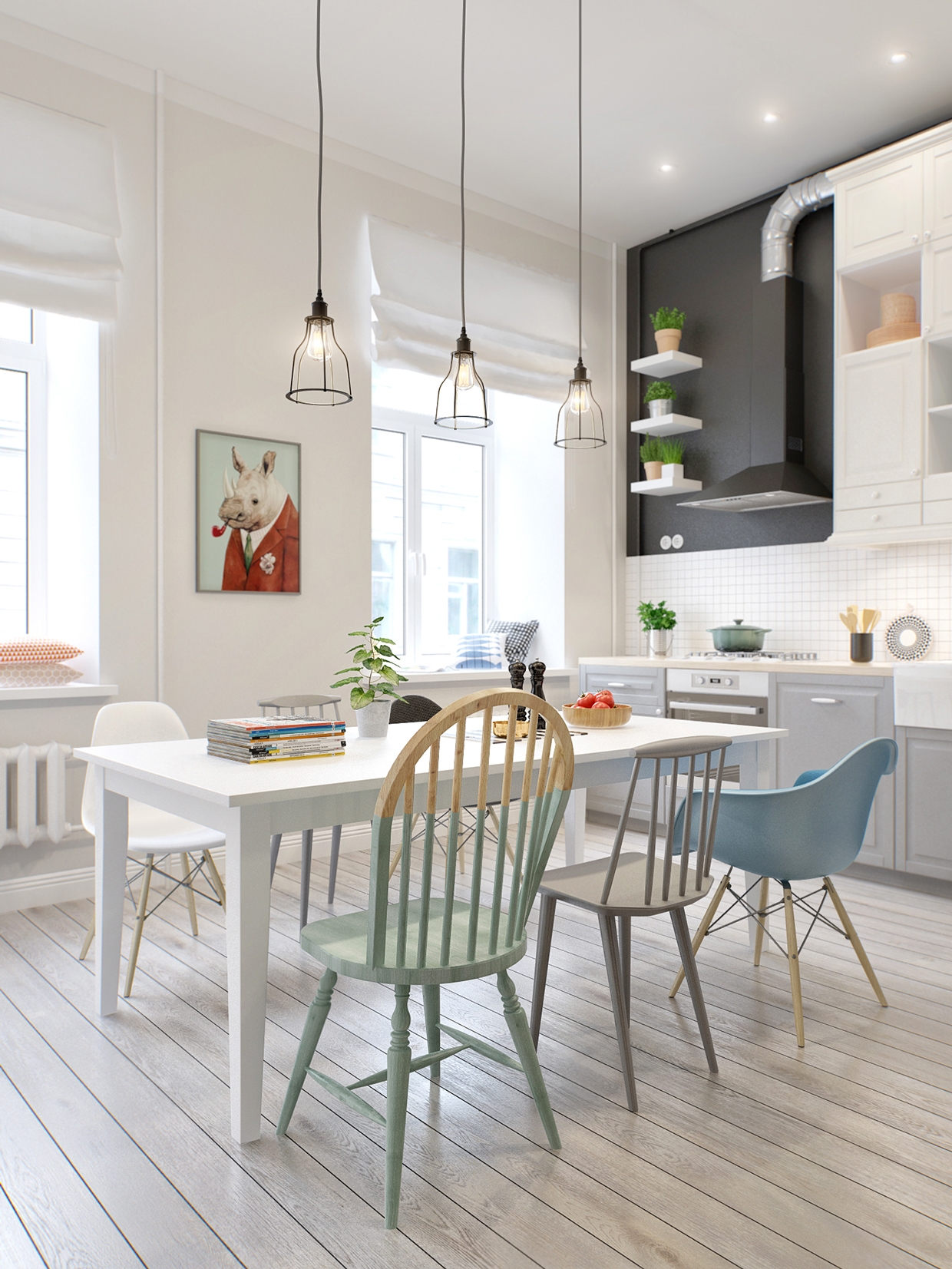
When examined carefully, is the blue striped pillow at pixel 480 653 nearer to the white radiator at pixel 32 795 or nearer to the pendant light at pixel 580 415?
the pendant light at pixel 580 415

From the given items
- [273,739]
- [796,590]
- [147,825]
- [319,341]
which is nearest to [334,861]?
[147,825]

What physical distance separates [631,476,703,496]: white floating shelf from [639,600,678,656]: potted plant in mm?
627

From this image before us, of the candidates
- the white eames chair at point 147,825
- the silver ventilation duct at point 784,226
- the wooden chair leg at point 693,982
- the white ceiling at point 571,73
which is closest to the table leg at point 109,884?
the white eames chair at point 147,825

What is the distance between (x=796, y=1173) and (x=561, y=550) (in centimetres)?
384

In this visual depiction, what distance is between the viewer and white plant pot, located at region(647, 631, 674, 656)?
517cm

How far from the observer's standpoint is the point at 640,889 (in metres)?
2.20

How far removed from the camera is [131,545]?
12.3ft

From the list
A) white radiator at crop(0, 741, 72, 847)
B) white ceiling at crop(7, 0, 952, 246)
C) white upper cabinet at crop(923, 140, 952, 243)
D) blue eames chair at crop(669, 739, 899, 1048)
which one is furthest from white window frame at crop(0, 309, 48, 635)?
white upper cabinet at crop(923, 140, 952, 243)

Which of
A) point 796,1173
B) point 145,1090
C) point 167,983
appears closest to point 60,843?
point 167,983

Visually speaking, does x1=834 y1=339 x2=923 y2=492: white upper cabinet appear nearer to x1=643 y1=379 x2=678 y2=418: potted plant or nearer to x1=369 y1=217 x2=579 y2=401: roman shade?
x1=643 y1=379 x2=678 y2=418: potted plant

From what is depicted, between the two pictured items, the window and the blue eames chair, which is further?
the window

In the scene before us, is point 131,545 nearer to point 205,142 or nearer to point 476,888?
point 205,142

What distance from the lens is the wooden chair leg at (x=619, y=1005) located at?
2.06 metres

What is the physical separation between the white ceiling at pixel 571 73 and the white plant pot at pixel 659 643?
2316 mm
